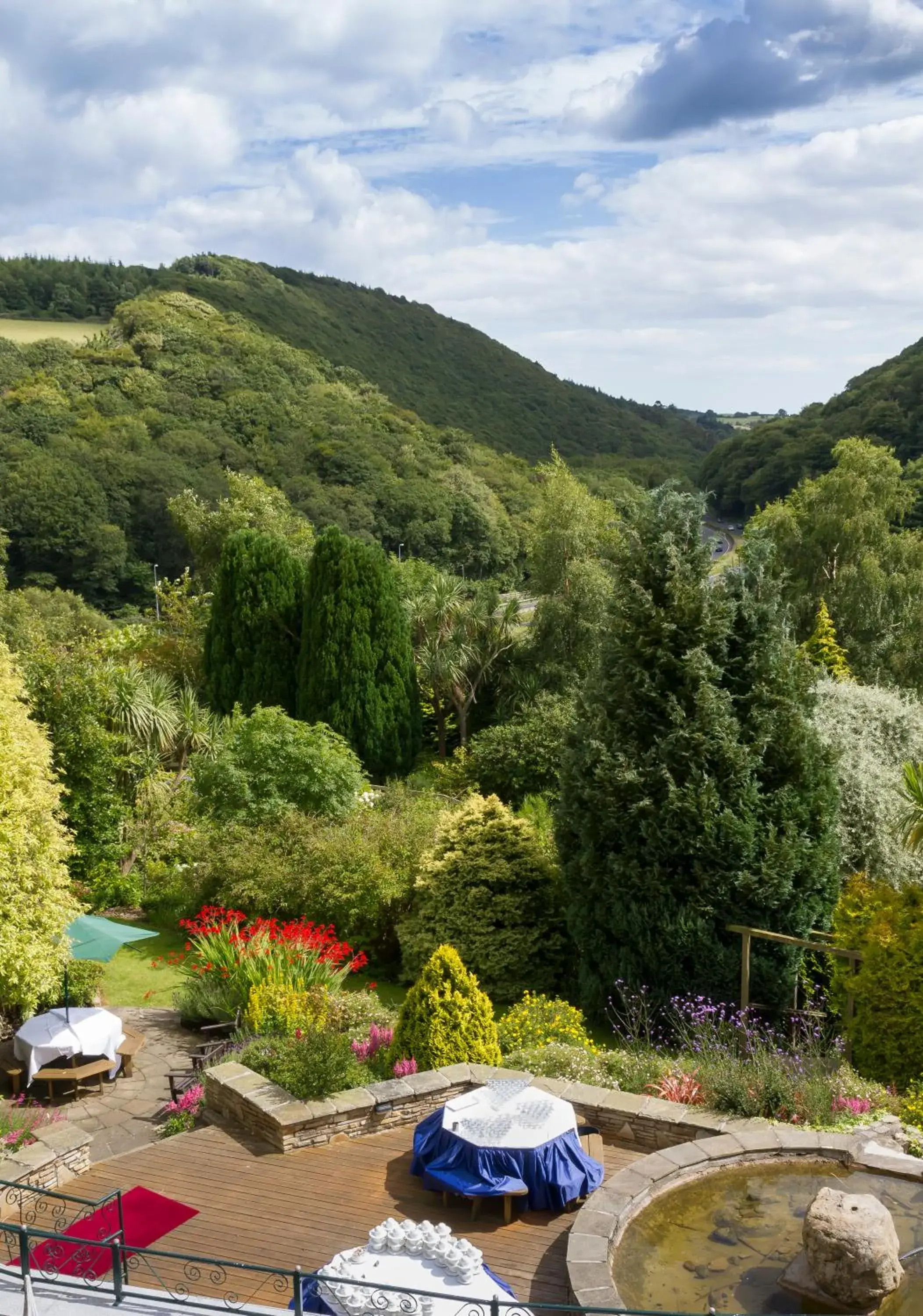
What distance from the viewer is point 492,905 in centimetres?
1412

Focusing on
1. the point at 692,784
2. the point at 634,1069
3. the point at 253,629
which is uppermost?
the point at 253,629

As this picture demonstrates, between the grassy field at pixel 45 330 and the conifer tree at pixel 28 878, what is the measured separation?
237 feet

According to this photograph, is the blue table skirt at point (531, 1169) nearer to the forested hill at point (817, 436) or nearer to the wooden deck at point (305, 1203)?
the wooden deck at point (305, 1203)


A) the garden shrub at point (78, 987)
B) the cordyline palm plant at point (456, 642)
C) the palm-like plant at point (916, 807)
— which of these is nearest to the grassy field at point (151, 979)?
the garden shrub at point (78, 987)

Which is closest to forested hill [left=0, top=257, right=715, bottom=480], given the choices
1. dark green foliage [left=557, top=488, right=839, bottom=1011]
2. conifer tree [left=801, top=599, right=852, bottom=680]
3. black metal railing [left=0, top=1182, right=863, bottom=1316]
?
conifer tree [left=801, top=599, right=852, bottom=680]

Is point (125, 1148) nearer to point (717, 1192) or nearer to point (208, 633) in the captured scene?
point (717, 1192)

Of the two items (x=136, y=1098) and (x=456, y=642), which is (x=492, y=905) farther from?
(x=456, y=642)

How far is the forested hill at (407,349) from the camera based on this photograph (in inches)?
3469

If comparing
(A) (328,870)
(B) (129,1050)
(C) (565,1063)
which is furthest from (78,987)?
(C) (565,1063)

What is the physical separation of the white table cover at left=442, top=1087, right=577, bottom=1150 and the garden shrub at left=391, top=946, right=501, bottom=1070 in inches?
73.8

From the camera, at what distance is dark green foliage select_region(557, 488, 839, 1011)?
12484 millimetres

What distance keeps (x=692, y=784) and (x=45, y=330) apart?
270 ft

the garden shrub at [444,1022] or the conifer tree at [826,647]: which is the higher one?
the conifer tree at [826,647]

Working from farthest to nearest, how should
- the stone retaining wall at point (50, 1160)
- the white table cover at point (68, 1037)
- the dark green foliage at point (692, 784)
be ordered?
the dark green foliage at point (692, 784) < the white table cover at point (68, 1037) < the stone retaining wall at point (50, 1160)
